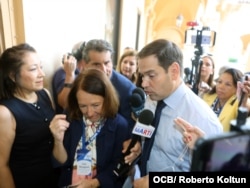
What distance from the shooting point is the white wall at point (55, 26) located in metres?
1.64

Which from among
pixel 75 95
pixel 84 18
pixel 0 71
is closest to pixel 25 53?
pixel 0 71

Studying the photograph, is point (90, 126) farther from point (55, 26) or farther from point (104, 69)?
point (55, 26)

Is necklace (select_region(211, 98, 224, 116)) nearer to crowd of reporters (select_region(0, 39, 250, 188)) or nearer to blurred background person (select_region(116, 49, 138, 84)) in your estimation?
blurred background person (select_region(116, 49, 138, 84))

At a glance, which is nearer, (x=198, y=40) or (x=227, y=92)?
(x=227, y=92)

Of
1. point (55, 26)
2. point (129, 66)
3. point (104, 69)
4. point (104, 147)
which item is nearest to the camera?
point (104, 147)

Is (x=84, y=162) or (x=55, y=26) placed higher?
(x=55, y=26)

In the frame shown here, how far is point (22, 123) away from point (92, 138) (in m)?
0.37

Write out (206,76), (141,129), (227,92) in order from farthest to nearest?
1. (206,76)
2. (227,92)
3. (141,129)

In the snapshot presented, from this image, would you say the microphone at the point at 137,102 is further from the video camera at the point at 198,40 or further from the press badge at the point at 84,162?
the video camera at the point at 198,40

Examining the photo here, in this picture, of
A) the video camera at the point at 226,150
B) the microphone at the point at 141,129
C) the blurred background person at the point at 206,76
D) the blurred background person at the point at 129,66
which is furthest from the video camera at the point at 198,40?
the video camera at the point at 226,150

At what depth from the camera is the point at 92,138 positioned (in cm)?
122

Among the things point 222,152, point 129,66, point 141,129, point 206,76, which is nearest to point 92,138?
point 141,129

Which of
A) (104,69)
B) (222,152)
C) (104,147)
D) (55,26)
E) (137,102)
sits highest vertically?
(55,26)

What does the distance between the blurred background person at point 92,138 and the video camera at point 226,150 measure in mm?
815
